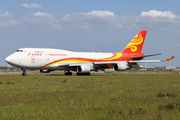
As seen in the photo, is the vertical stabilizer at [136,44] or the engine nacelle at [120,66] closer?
the engine nacelle at [120,66]

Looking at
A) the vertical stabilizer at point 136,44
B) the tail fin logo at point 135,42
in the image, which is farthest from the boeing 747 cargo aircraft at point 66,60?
the tail fin logo at point 135,42

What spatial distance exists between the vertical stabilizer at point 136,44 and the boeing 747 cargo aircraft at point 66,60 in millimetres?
862

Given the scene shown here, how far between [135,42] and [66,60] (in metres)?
18.3

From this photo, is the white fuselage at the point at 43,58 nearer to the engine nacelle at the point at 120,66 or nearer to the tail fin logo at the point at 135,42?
the engine nacelle at the point at 120,66

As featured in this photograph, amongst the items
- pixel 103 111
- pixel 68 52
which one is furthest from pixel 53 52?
pixel 103 111

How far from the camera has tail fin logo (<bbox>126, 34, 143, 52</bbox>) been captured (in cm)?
5588

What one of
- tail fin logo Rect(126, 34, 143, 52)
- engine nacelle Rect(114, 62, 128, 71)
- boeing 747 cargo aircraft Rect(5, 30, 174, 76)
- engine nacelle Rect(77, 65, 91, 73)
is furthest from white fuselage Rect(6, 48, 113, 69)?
tail fin logo Rect(126, 34, 143, 52)

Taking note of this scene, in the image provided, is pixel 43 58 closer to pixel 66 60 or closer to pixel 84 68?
pixel 66 60

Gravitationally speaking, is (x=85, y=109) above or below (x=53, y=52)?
below

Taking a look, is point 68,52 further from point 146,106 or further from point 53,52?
point 146,106

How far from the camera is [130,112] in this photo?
9539 millimetres

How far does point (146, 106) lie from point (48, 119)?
478 centimetres

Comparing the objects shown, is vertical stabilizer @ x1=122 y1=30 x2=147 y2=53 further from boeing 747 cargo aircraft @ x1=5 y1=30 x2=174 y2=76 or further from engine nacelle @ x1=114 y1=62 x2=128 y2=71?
engine nacelle @ x1=114 y1=62 x2=128 y2=71

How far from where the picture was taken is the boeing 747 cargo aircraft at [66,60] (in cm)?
4256
